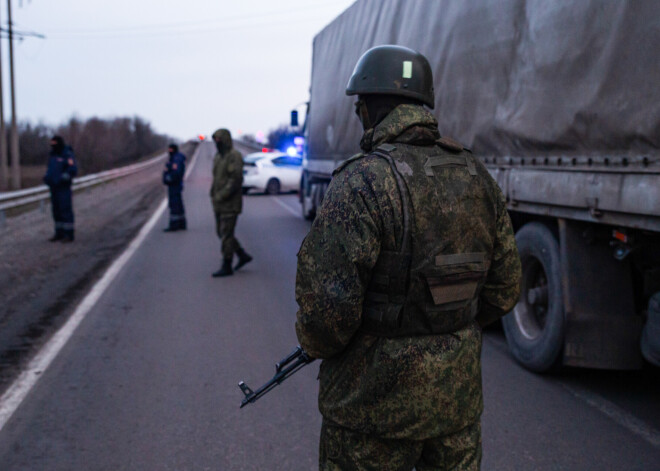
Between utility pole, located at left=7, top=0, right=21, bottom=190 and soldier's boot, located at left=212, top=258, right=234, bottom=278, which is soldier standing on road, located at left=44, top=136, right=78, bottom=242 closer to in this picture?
soldier's boot, located at left=212, top=258, right=234, bottom=278

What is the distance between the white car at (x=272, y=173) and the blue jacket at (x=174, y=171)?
1039 cm

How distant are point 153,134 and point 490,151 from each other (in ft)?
411

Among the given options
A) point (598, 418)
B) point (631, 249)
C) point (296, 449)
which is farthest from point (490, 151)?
point (296, 449)

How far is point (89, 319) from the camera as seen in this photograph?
6.89 m

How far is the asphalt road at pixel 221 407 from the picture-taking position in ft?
12.5

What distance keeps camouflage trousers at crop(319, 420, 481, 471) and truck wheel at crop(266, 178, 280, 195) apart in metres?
23.8

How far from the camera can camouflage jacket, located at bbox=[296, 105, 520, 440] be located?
204 cm

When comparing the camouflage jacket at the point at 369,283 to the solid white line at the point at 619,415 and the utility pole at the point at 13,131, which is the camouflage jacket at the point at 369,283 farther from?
the utility pole at the point at 13,131

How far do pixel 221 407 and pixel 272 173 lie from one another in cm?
2163

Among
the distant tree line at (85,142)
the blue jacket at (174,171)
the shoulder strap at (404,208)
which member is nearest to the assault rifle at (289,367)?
the shoulder strap at (404,208)

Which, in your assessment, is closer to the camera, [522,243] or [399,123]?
[399,123]

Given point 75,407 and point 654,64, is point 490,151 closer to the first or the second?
point 654,64

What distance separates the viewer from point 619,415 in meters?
4.39

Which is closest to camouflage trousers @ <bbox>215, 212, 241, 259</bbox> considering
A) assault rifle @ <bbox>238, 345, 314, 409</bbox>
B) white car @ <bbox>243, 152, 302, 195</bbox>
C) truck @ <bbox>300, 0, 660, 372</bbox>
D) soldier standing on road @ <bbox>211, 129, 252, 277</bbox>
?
soldier standing on road @ <bbox>211, 129, 252, 277</bbox>
